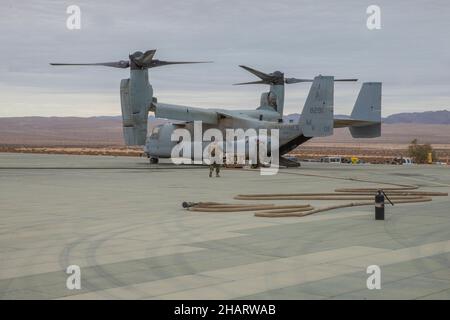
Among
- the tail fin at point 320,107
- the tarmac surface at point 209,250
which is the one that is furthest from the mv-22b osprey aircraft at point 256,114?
the tarmac surface at point 209,250

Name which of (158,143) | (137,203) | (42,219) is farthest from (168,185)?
(158,143)

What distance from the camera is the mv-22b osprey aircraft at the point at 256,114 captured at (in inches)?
1566

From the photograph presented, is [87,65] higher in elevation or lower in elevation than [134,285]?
higher

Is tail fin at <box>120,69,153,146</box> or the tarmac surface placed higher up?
tail fin at <box>120,69,153,146</box>

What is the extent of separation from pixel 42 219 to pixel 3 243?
370 cm

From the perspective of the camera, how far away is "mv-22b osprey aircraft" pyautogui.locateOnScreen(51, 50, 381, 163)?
39.8m

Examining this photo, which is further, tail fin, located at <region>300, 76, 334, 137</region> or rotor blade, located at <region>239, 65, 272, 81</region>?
rotor blade, located at <region>239, 65, 272, 81</region>

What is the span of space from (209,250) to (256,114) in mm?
36818

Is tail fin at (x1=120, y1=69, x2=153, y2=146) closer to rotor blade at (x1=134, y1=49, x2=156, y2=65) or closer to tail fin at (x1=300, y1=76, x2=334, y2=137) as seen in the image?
rotor blade at (x1=134, y1=49, x2=156, y2=65)

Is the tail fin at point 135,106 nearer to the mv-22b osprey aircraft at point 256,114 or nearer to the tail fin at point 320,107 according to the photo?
the mv-22b osprey aircraft at point 256,114

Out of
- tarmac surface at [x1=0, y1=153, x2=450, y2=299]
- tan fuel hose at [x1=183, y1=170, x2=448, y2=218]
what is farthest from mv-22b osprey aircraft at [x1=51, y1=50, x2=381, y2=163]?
tarmac surface at [x1=0, y1=153, x2=450, y2=299]

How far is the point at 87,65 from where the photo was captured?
38.8 metres
